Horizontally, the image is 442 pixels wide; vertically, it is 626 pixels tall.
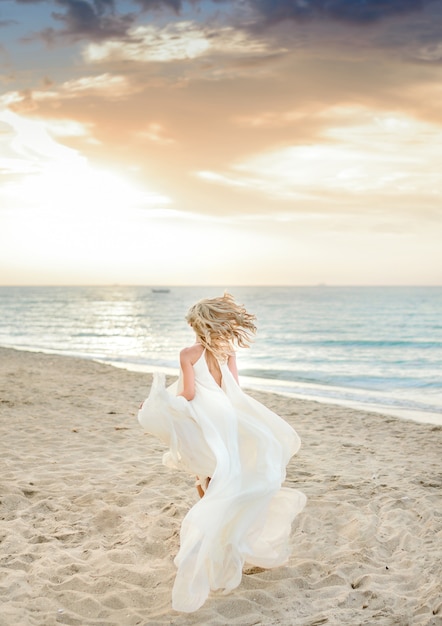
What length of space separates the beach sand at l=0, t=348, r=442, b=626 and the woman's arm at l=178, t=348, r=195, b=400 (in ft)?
4.94

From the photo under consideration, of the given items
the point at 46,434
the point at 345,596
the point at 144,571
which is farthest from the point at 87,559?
the point at 46,434

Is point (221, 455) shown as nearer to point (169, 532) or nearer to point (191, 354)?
point (191, 354)

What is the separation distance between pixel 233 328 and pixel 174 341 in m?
31.8

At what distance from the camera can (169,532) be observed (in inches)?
210

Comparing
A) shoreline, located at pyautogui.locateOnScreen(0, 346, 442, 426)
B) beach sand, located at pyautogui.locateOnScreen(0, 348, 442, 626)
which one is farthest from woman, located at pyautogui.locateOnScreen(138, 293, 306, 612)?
shoreline, located at pyautogui.locateOnScreen(0, 346, 442, 426)

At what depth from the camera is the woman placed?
3896 mm

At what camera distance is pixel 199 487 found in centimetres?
490

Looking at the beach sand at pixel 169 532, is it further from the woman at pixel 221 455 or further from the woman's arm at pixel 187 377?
the woman's arm at pixel 187 377

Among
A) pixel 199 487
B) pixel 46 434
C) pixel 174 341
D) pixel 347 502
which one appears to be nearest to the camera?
pixel 199 487

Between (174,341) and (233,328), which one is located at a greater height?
(233,328)

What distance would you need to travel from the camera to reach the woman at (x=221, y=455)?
12.8 feet

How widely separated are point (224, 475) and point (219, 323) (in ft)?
3.71

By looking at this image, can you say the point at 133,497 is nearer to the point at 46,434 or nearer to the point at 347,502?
the point at 347,502

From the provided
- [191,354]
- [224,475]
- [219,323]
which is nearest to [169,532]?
[224,475]
